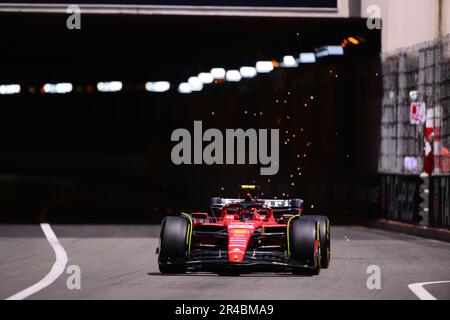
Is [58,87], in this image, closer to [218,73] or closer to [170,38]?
[218,73]

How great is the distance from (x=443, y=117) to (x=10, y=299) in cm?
1374

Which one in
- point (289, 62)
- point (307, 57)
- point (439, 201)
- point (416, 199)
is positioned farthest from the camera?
point (289, 62)

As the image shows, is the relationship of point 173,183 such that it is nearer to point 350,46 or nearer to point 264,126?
point 264,126

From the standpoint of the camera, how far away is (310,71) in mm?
39969

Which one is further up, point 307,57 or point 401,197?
point 307,57

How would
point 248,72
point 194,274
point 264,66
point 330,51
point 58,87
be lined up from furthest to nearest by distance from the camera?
point 58,87 < point 248,72 < point 264,66 < point 330,51 < point 194,274

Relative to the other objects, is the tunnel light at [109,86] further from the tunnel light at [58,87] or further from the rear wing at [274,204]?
the rear wing at [274,204]

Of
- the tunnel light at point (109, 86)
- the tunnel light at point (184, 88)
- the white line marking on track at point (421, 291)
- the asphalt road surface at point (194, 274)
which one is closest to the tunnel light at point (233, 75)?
the tunnel light at point (184, 88)

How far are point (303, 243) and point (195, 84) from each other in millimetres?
48578

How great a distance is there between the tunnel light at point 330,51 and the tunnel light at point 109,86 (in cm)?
4196

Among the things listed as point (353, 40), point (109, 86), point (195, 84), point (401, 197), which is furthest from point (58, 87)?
point (401, 197)

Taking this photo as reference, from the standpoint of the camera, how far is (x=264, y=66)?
45906 millimetres

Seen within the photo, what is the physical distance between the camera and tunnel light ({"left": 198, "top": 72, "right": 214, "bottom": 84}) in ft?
188

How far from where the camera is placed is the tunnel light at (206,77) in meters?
57.4
